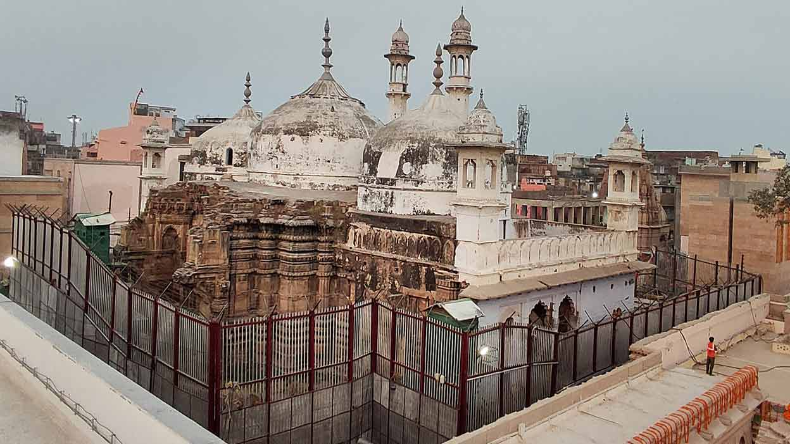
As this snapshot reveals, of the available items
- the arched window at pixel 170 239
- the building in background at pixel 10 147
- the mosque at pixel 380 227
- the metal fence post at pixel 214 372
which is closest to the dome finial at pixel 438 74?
the mosque at pixel 380 227

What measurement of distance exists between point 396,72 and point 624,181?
10.5 meters

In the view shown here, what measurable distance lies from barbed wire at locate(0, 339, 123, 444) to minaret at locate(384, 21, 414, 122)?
1799 cm

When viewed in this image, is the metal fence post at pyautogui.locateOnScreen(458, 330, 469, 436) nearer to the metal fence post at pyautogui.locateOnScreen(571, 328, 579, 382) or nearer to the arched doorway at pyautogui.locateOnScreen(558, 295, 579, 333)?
the metal fence post at pyautogui.locateOnScreen(571, 328, 579, 382)

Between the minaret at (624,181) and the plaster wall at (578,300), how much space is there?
4.00 ft

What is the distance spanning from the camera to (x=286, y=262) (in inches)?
652

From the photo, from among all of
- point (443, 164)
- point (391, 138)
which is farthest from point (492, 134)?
point (391, 138)

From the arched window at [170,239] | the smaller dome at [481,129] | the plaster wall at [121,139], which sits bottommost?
the arched window at [170,239]

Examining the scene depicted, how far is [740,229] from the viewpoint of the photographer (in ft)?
72.4

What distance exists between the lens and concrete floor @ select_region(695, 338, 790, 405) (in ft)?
35.3

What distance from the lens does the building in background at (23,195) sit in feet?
74.3

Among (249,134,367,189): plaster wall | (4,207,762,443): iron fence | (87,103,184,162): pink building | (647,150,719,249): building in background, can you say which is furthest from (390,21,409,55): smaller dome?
(87,103,184,162): pink building

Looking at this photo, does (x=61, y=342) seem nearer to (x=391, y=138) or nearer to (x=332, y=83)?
(x=391, y=138)

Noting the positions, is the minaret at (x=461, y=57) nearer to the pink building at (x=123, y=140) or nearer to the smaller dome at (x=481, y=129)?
the smaller dome at (x=481, y=129)

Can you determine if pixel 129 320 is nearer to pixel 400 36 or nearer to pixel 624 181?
pixel 624 181
